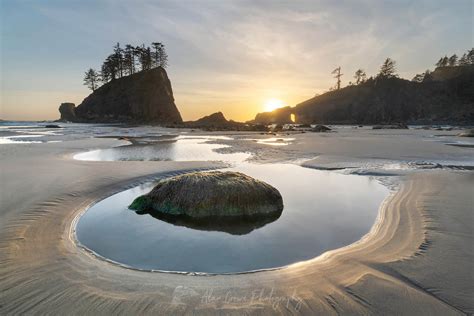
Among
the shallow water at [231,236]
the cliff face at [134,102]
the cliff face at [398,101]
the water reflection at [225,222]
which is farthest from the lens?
the cliff face at [398,101]

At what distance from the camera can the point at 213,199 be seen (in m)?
5.78

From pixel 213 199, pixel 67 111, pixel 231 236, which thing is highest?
pixel 67 111

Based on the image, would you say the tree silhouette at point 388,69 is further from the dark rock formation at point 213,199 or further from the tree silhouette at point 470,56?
the dark rock formation at point 213,199

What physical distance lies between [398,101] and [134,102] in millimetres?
89729

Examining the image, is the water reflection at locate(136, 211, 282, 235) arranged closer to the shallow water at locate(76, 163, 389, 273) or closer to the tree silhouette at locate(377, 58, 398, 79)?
the shallow water at locate(76, 163, 389, 273)

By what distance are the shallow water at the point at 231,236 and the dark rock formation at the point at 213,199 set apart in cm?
36

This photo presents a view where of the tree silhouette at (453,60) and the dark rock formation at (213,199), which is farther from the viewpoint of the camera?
the tree silhouette at (453,60)

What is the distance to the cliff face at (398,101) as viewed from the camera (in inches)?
3861

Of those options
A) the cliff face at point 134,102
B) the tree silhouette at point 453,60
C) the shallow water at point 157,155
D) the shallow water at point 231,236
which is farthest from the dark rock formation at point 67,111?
the tree silhouette at point 453,60

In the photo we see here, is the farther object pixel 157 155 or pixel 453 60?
pixel 453 60

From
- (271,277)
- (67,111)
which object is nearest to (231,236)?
(271,277)

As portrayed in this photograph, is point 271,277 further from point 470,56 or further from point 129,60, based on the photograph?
point 470,56

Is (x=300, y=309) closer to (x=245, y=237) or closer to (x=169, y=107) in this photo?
(x=245, y=237)

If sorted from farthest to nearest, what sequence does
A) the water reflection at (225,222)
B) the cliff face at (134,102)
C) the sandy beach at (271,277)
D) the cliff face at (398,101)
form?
the cliff face at (398,101) < the cliff face at (134,102) < the water reflection at (225,222) < the sandy beach at (271,277)
